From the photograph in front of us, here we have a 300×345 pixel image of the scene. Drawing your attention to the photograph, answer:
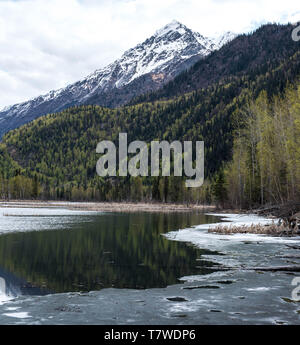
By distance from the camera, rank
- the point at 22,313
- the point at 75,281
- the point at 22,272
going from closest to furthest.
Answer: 1. the point at 22,313
2. the point at 75,281
3. the point at 22,272

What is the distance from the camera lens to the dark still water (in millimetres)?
13617

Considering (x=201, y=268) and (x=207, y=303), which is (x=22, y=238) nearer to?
(x=201, y=268)

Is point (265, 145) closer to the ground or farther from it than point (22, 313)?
farther from it

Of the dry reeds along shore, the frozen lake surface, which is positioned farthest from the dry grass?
the frozen lake surface

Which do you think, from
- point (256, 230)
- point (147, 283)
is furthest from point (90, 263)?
point (256, 230)

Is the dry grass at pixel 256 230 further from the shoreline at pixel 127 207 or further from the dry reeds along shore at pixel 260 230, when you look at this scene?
the shoreline at pixel 127 207

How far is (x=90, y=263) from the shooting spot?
17.8 m

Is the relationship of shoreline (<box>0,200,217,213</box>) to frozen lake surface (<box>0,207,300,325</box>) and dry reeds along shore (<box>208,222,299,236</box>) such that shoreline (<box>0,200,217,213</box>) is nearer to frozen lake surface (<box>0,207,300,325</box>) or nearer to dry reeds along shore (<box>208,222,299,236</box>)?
dry reeds along shore (<box>208,222,299,236</box>)

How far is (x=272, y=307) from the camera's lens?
33.2 ft

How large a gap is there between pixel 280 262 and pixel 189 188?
142471mm
